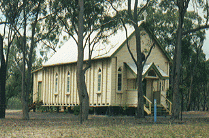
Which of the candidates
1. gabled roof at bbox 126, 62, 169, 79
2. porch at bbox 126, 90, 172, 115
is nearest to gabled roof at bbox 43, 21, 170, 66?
gabled roof at bbox 126, 62, 169, 79

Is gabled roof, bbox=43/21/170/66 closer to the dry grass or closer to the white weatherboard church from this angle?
the white weatherboard church

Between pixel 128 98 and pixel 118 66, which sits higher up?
pixel 118 66

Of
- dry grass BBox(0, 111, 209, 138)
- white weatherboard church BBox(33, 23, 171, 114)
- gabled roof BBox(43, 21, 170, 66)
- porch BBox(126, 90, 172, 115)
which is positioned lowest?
dry grass BBox(0, 111, 209, 138)

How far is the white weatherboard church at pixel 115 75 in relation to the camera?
29.4 m

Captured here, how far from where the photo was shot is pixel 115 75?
29547mm

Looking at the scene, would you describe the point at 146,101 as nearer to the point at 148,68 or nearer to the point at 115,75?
the point at 148,68

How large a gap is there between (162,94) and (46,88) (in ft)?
45.0

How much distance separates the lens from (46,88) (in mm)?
38938

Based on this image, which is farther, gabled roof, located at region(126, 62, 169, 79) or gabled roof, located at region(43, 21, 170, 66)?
gabled roof, located at region(43, 21, 170, 66)

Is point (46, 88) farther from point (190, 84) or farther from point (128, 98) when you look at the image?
point (190, 84)

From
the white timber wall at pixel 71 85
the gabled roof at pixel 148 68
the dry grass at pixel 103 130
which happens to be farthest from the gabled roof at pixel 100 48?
the dry grass at pixel 103 130

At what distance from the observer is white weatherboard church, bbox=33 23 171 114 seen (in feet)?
96.6

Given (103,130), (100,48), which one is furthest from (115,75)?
(103,130)

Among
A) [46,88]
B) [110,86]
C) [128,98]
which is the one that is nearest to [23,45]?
[110,86]
